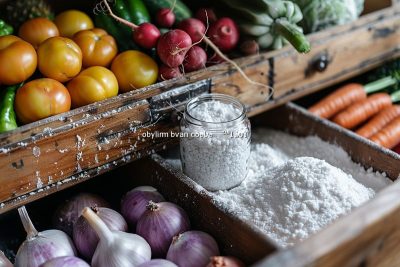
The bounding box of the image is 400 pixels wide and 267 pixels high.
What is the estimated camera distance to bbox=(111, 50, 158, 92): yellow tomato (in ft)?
3.78

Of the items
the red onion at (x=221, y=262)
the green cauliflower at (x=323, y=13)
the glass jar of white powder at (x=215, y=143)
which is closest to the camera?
the red onion at (x=221, y=262)

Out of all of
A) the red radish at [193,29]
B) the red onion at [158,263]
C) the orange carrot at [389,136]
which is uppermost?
the red radish at [193,29]

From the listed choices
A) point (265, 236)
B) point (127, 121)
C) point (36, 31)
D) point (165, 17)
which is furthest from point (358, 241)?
point (36, 31)

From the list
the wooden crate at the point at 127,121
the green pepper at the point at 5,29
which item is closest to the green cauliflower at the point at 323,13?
the wooden crate at the point at 127,121

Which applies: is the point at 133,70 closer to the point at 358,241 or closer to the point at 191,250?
the point at 191,250

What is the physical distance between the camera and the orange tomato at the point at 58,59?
106 cm

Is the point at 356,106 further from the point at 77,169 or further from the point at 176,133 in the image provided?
the point at 77,169

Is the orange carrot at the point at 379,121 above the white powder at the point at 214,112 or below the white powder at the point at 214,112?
below

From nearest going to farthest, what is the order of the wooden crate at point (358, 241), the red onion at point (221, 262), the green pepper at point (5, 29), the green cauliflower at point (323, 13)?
the wooden crate at point (358, 241), the red onion at point (221, 262), the green pepper at point (5, 29), the green cauliflower at point (323, 13)

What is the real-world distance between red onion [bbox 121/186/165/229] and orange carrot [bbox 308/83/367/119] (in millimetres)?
660

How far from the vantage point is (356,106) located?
154 centimetres

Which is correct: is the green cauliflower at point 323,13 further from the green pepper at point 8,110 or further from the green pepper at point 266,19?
the green pepper at point 8,110

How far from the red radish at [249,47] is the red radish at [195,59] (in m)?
0.14

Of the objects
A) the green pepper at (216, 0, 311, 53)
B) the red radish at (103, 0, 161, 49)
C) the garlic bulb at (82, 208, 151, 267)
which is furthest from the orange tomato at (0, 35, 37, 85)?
the green pepper at (216, 0, 311, 53)
